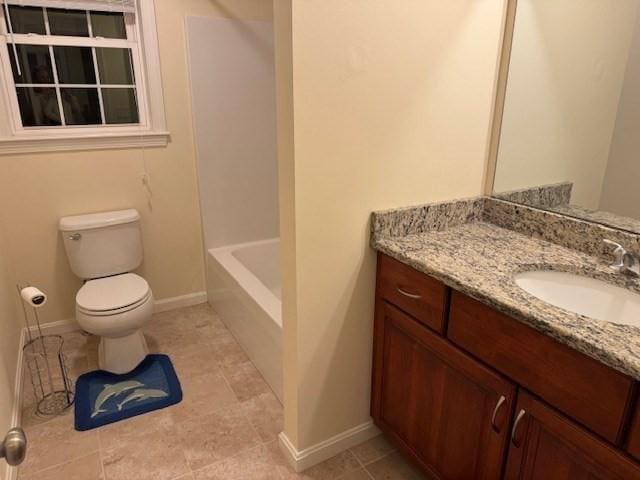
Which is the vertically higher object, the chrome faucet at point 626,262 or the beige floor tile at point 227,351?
the chrome faucet at point 626,262

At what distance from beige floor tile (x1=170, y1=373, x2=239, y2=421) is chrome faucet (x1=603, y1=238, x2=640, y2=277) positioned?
1.66m

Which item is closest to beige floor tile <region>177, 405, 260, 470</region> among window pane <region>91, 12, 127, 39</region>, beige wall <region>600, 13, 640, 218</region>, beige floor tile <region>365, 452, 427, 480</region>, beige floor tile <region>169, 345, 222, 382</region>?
beige floor tile <region>169, 345, 222, 382</region>

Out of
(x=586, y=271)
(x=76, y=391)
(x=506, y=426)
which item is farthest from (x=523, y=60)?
→ (x=76, y=391)

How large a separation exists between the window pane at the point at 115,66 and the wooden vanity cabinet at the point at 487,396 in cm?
193

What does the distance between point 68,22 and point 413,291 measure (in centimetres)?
228

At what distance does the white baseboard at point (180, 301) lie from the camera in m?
3.00

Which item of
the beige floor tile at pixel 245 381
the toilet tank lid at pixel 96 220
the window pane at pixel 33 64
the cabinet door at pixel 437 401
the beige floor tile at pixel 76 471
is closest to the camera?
the cabinet door at pixel 437 401

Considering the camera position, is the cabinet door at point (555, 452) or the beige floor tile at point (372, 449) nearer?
the cabinet door at point (555, 452)

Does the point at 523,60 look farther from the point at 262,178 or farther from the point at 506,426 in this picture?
the point at 262,178

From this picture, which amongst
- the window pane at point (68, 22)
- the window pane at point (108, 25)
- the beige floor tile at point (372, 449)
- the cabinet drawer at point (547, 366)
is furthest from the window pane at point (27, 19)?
the beige floor tile at point (372, 449)

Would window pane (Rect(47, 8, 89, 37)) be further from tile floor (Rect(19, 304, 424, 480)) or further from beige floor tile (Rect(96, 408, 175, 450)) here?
beige floor tile (Rect(96, 408, 175, 450))

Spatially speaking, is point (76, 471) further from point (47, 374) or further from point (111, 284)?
point (111, 284)

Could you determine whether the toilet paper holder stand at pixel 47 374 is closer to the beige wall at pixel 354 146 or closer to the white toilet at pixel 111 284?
the white toilet at pixel 111 284

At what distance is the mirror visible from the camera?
4.73ft
